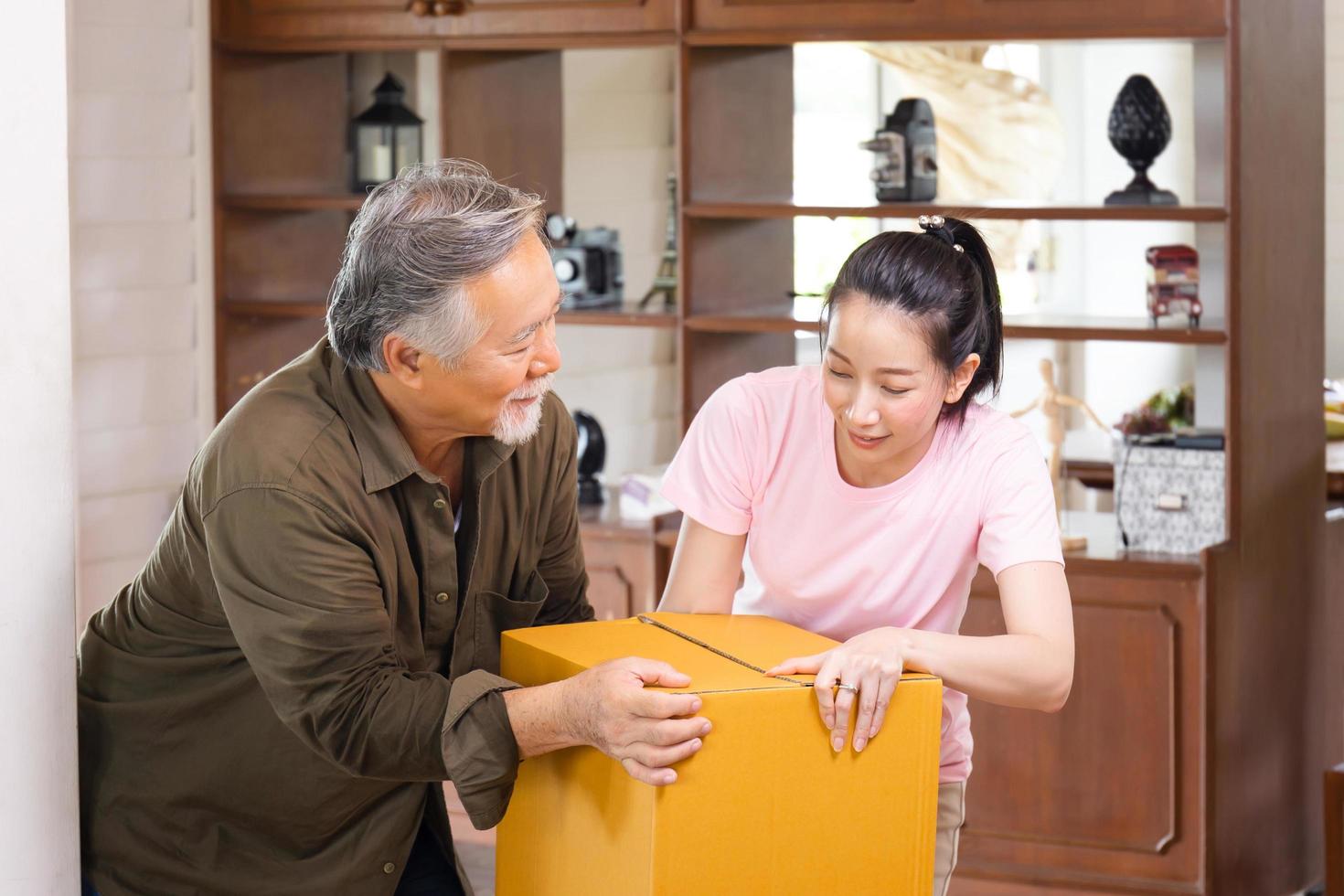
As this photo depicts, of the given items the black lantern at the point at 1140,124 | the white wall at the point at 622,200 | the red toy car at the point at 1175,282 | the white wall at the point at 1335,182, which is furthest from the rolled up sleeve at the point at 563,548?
the white wall at the point at 1335,182

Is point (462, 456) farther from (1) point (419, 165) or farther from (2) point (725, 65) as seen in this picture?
(2) point (725, 65)

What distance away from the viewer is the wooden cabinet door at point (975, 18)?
3.44m

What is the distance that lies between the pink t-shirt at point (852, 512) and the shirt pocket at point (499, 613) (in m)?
0.21

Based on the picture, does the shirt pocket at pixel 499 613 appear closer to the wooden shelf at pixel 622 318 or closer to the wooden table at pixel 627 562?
the wooden table at pixel 627 562

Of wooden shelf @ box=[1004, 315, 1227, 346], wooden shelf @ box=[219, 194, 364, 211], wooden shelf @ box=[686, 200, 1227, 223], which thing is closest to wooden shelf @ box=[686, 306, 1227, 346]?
wooden shelf @ box=[1004, 315, 1227, 346]

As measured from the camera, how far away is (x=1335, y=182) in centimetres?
545

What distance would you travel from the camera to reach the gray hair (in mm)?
1711

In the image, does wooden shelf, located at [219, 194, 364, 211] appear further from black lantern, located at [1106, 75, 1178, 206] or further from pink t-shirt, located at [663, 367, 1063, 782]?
pink t-shirt, located at [663, 367, 1063, 782]

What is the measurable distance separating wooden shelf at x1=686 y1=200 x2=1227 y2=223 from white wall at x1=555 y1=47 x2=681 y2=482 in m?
1.31

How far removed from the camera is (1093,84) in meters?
6.53

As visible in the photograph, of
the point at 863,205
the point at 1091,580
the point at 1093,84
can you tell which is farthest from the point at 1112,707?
the point at 1093,84

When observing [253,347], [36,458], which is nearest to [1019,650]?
[36,458]

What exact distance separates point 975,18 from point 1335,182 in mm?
2460

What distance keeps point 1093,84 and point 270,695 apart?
18.2ft
